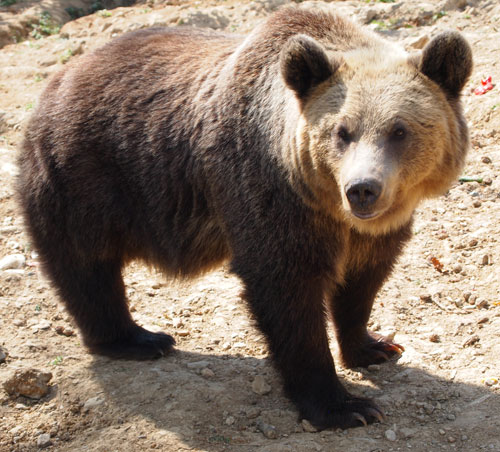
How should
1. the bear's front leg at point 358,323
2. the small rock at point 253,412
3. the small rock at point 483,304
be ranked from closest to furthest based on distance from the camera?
the small rock at point 253,412 → the bear's front leg at point 358,323 → the small rock at point 483,304

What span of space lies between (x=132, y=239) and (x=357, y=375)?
6.56 ft

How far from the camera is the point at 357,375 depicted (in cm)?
596

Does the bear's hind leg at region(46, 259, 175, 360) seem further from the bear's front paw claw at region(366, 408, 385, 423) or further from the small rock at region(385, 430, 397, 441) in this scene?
the small rock at region(385, 430, 397, 441)

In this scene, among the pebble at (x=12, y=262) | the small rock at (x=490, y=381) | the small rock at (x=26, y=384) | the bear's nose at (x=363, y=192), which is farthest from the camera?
the pebble at (x=12, y=262)

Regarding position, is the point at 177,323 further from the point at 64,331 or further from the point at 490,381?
the point at 490,381

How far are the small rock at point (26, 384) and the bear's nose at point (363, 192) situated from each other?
2.77 m

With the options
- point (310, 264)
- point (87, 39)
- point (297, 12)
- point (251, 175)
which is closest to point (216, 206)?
point (251, 175)

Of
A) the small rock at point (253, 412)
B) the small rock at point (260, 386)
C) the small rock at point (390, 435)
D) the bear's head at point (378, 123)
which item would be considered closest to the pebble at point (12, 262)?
the small rock at point (260, 386)

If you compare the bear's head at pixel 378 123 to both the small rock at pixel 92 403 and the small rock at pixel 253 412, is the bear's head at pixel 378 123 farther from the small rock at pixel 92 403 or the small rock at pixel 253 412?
the small rock at pixel 92 403

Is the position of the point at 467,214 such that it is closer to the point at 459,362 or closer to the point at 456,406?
the point at 459,362

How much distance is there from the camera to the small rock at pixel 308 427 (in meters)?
5.16

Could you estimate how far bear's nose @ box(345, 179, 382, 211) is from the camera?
4270mm

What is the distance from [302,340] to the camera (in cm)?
516

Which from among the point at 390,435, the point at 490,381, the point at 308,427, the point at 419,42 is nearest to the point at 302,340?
the point at 308,427
